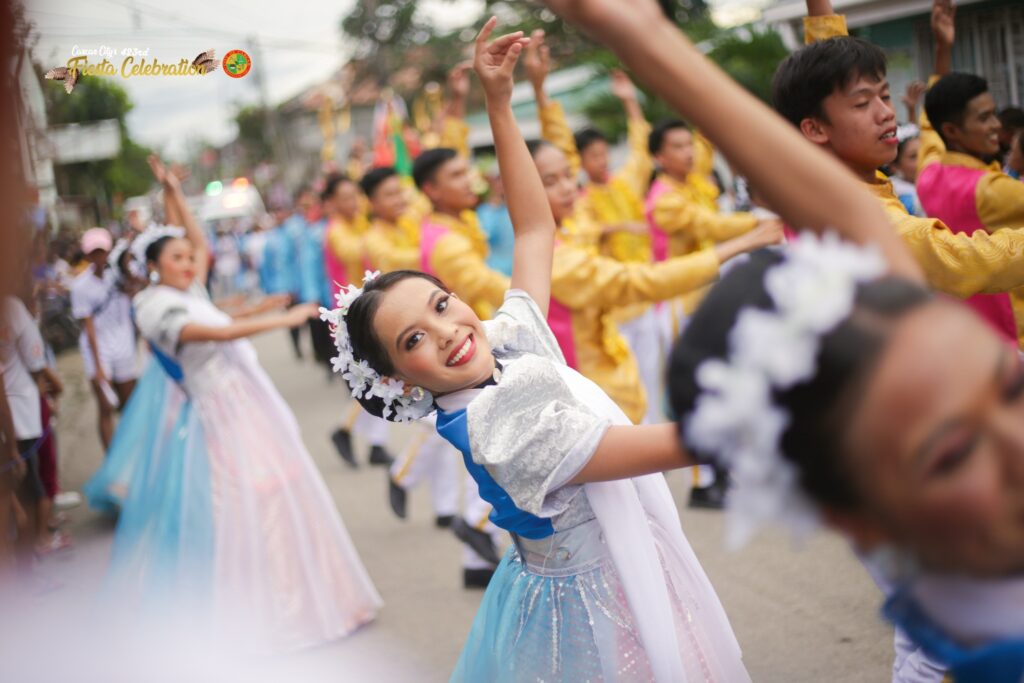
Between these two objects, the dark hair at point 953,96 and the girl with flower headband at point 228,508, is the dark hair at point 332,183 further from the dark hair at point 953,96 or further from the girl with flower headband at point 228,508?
the dark hair at point 953,96

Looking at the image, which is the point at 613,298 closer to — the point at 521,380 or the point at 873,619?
the point at 873,619

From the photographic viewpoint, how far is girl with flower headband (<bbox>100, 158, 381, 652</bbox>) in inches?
165

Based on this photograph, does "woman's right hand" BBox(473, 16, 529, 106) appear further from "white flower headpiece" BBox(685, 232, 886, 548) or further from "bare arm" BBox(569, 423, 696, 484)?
"white flower headpiece" BBox(685, 232, 886, 548)

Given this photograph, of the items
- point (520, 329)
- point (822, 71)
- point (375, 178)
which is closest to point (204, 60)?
point (520, 329)

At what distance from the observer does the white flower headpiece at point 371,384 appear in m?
2.21

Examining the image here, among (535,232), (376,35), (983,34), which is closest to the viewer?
(535,232)

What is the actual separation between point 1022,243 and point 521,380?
1289mm

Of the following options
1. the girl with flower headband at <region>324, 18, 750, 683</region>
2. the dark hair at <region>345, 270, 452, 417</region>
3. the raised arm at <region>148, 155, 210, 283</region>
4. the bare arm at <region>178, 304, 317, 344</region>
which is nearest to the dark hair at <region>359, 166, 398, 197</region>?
the raised arm at <region>148, 155, 210, 283</region>

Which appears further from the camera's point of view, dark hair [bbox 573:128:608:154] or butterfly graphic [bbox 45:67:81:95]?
dark hair [bbox 573:128:608:154]

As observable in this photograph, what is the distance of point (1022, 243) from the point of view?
2184 millimetres

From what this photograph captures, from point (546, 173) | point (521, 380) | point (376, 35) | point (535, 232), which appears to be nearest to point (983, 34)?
point (546, 173)

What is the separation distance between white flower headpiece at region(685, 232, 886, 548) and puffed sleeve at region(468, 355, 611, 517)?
27.5 inches

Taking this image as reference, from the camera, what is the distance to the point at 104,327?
760 cm

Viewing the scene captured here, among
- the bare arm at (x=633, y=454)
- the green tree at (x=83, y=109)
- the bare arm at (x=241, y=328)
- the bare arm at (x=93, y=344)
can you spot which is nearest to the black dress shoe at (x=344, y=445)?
the bare arm at (x=93, y=344)
